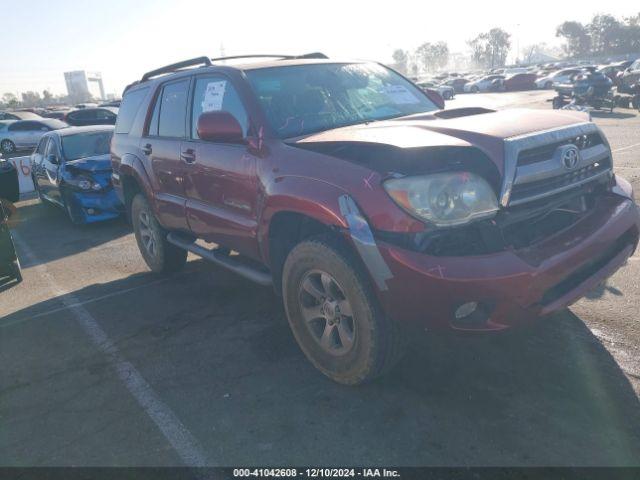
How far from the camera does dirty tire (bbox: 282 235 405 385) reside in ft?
9.11

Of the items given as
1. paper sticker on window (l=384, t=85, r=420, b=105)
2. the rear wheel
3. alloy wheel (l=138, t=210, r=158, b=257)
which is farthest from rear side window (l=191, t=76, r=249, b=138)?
the rear wheel

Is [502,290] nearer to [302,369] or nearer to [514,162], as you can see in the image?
[514,162]

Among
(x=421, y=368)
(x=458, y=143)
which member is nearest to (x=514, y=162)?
(x=458, y=143)

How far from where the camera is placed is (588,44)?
9869 centimetres

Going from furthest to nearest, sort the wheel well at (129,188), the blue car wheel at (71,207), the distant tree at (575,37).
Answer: the distant tree at (575,37) < the blue car wheel at (71,207) < the wheel well at (129,188)

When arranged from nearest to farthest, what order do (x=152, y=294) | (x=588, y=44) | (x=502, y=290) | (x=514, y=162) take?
1. (x=502, y=290)
2. (x=514, y=162)
3. (x=152, y=294)
4. (x=588, y=44)

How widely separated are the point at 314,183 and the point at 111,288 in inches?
137

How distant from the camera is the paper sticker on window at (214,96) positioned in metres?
3.92

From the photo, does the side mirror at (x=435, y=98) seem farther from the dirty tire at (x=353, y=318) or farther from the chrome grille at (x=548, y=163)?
the dirty tire at (x=353, y=318)

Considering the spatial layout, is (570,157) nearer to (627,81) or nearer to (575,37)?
(627,81)

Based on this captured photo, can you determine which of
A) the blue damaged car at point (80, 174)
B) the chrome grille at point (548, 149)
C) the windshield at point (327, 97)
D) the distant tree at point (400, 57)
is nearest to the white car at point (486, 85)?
the blue damaged car at point (80, 174)

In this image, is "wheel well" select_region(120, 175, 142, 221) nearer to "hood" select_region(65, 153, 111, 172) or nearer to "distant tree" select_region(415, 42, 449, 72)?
"hood" select_region(65, 153, 111, 172)

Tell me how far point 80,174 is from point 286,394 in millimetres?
6540

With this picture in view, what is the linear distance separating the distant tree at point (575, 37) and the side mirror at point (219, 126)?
11439cm
